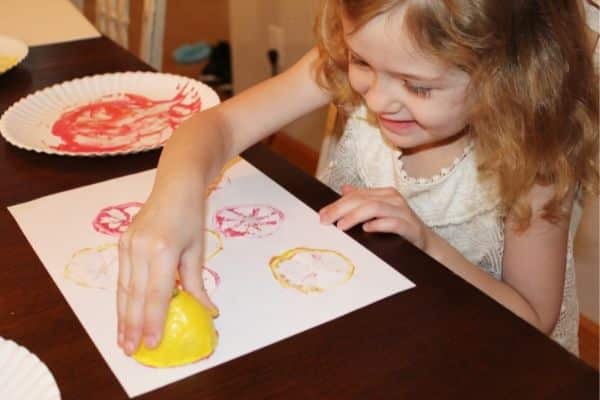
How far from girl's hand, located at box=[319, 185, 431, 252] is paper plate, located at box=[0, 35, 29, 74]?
0.60 m

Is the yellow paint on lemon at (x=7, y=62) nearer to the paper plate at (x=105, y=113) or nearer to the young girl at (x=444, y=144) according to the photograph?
the paper plate at (x=105, y=113)

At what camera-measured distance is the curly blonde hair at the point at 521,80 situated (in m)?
0.72

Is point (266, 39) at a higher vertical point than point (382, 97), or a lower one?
lower

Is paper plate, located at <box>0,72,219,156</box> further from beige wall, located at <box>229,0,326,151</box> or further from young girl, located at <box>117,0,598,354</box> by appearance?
beige wall, located at <box>229,0,326,151</box>

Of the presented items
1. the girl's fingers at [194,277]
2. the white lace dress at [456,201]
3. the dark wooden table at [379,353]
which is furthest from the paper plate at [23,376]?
the white lace dress at [456,201]

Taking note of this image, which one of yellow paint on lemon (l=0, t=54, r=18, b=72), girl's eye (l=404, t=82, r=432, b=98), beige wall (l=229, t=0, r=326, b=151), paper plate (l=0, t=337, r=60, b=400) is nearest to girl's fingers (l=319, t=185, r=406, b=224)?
girl's eye (l=404, t=82, r=432, b=98)

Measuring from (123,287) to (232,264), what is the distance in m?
0.13

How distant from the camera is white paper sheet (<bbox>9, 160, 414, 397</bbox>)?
59cm

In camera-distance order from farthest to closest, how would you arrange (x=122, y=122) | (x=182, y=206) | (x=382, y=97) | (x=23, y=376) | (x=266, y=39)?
(x=266, y=39) → (x=122, y=122) → (x=382, y=97) → (x=182, y=206) → (x=23, y=376)

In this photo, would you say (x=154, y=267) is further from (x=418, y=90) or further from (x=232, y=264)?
(x=418, y=90)

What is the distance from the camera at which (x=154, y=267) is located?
0.59 meters

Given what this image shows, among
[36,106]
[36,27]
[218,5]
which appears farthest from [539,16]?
[218,5]

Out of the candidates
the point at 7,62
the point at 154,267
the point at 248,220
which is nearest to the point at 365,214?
the point at 248,220

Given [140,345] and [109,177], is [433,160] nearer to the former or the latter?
[109,177]
